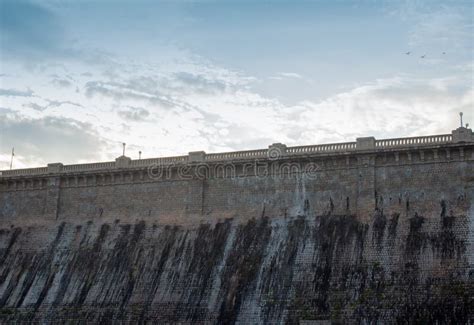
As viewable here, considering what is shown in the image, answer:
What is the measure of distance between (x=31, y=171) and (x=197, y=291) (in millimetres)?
22481

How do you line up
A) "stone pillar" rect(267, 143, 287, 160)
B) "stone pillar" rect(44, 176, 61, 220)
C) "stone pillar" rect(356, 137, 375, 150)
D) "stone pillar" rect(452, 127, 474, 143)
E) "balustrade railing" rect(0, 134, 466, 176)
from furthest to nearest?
"stone pillar" rect(44, 176, 61, 220) → "stone pillar" rect(267, 143, 287, 160) → "stone pillar" rect(356, 137, 375, 150) → "balustrade railing" rect(0, 134, 466, 176) → "stone pillar" rect(452, 127, 474, 143)

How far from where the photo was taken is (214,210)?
198ft

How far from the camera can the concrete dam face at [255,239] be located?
163ft

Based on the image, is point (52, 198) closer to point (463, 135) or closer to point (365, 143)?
point (365, 143)

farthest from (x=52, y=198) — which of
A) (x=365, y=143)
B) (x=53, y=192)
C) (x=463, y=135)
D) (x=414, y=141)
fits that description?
(x=463, y=135)

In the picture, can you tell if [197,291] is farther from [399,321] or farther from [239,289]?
[399,321]

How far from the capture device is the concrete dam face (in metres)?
49.7

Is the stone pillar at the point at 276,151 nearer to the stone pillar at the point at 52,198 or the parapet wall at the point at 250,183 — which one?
the parapet wall at the point at 250,183

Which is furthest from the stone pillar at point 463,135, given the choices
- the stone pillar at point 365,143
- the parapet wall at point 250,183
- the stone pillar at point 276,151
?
the stone pillar at point 276,151

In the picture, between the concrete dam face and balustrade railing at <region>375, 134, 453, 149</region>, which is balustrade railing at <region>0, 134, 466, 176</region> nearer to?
balustrade railing at <region>375, 134, 453, 149</region>

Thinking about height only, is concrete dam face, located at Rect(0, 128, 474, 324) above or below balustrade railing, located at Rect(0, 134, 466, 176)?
below

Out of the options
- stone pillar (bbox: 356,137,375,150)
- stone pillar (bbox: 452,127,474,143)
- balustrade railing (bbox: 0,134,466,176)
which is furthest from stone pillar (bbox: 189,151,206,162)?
stone pillar (bbox: 452,127,474,143)

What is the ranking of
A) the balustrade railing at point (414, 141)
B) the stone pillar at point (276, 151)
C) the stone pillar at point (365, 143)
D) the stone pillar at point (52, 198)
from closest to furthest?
1. the balustrade railing at point (414, 141)
2. the stone pillar at point (365, 143)
3. the stone pillar at point (276, 151)
4. the stone pillar at point (52, 198)

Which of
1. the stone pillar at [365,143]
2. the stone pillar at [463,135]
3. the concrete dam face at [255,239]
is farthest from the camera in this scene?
the stone pillar at [365,143]
